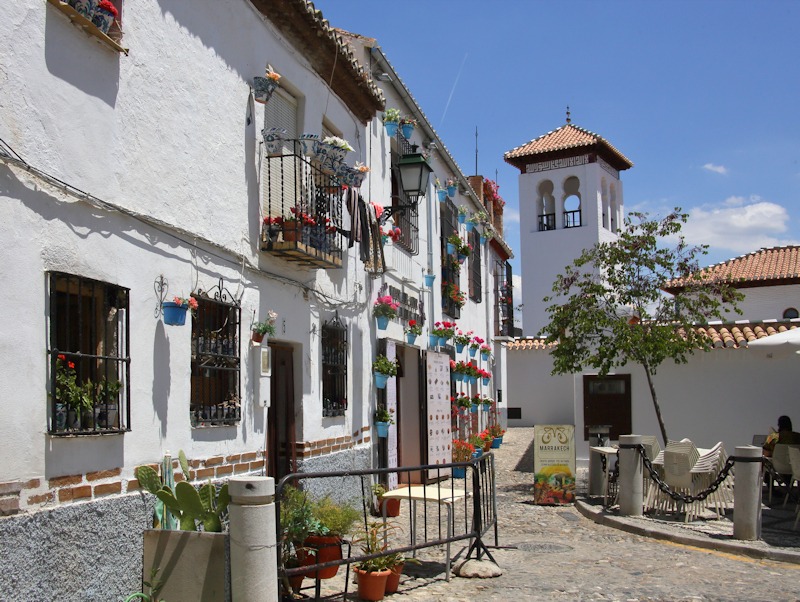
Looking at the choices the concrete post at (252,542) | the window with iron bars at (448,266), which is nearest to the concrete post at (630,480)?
the concrete post at (252,542)

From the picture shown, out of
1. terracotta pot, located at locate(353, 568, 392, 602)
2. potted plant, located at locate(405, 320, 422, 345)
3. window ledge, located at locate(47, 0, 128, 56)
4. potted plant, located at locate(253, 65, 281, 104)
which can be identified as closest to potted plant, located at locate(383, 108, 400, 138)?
potted plant, located at locate(405, 320, 422, 345)

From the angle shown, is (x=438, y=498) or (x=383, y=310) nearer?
(x=438, y=498)

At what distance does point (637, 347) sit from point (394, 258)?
4.23 meters

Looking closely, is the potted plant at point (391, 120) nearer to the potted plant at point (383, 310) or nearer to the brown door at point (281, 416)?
the potted plant at point (383, 310)

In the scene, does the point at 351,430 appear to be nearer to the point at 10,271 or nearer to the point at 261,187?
the point at 261,187

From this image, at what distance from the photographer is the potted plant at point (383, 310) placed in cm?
1253

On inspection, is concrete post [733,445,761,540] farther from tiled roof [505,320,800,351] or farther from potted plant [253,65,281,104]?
tiled roof [505,320,800,351]

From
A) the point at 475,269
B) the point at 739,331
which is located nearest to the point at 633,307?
the point at 739,331

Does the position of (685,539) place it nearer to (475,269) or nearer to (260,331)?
A: (260,331)

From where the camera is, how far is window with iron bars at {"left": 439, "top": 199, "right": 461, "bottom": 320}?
57.8ft

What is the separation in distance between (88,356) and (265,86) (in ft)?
13.3

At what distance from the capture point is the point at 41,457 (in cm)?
543

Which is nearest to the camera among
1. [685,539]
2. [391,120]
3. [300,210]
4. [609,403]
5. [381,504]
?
[300,210]

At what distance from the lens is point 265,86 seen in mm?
8875
